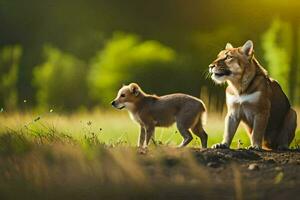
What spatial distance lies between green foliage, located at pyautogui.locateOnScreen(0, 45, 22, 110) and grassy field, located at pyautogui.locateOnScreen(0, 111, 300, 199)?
4.01 m

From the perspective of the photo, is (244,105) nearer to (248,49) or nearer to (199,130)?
(248,49)

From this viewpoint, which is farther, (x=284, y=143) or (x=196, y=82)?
(x=196, y=82)

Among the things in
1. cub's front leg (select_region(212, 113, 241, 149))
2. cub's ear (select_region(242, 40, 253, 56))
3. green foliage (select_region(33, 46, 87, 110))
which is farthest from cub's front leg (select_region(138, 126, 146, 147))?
green foliage (select_region(33, 46, 87, 110))

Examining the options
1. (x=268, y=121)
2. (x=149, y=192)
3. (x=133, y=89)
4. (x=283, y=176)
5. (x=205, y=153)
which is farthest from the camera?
(x=133, y=89)

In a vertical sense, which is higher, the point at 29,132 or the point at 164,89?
the point at 164,89

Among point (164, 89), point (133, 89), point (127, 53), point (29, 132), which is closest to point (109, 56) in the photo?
point (127, 53)

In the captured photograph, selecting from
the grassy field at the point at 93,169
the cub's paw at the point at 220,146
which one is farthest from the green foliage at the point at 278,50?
the grassy field at the point at 93,169

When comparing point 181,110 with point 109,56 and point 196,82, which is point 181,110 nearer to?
point 196,82

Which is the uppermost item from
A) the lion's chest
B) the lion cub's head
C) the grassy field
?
the lion cub's head

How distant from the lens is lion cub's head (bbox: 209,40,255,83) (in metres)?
7.80

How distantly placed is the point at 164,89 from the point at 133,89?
5593 millimetres

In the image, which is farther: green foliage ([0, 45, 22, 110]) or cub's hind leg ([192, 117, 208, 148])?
green foliage ([0, 45, 22, 110])

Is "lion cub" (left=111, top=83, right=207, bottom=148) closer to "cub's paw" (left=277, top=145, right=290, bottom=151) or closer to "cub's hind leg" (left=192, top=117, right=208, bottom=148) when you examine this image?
"cub's hind leg" (left=192, top=117, right=208, bottom=148)

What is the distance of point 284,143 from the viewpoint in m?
8.39
